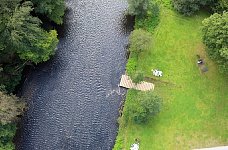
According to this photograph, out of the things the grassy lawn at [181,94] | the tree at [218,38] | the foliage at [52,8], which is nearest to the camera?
the tree at [218,38]

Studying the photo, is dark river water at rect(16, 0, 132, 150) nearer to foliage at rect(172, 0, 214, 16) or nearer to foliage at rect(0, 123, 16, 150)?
foliage at rect(0, 123, 16, 150)

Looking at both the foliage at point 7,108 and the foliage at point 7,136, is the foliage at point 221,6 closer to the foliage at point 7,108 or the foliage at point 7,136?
the foliage at point 7,108

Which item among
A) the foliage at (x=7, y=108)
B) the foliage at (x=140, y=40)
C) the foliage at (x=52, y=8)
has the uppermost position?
the foliage at (x=52, y=8)

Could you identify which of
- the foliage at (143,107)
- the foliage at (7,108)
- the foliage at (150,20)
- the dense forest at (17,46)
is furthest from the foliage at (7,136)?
the foliage at (150,20)

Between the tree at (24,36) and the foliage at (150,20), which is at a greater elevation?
the foliage at (150,20)

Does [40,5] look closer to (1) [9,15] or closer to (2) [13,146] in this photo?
(1) [9,15]

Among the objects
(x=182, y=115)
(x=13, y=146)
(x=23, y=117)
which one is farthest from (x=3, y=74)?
(x=182, y=115)
